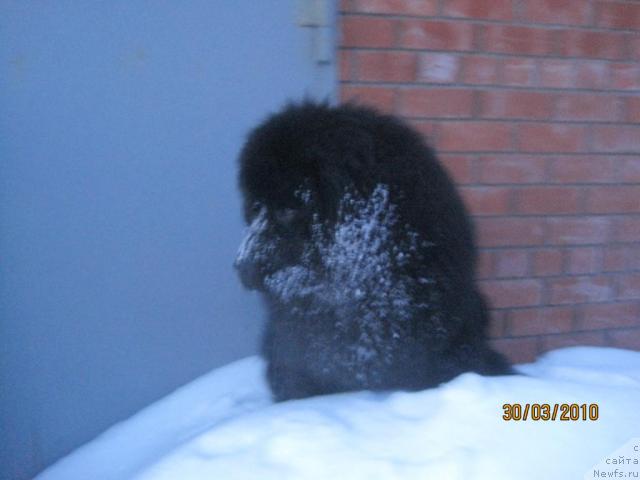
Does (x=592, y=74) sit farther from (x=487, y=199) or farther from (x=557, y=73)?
(x=487, y=199)

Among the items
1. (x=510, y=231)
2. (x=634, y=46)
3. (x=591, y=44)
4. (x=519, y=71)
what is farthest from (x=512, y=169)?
(x=634, y=46)

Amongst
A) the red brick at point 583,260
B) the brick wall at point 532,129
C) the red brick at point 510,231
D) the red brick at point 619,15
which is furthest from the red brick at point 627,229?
the red brick at point 619,15

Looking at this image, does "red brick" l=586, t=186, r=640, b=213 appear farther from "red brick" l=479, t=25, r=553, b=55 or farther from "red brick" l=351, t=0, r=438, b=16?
"red brick" l=351, t=0, r=438, b=16

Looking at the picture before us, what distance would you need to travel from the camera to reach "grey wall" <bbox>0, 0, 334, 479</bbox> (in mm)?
2172

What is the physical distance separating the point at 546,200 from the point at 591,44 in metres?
0.73

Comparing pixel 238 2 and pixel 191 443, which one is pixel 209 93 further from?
pixel 191 443

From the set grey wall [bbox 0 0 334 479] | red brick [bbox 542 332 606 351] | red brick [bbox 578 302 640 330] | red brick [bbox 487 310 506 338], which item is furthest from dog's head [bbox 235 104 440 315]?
red brick [bbox 578 302 640 330]

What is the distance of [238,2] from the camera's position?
2.26m

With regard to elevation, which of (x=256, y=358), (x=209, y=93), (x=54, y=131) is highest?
(x=209, y=93)

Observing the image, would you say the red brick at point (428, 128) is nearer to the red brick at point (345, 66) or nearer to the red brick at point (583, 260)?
the red brick at point (345, 66)

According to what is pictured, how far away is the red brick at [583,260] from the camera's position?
9.00ft

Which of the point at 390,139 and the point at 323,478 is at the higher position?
the point at 390,139

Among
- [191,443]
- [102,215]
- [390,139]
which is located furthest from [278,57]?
[191,443]

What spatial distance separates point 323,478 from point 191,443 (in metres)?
0.42
